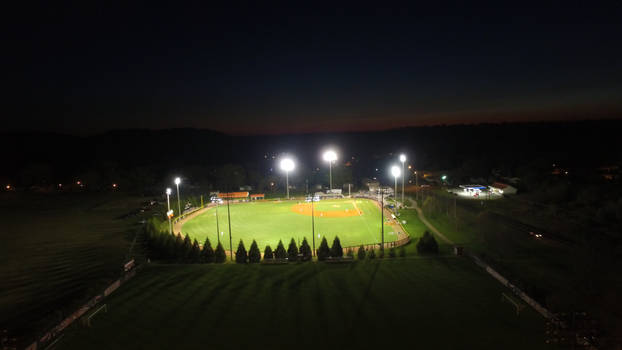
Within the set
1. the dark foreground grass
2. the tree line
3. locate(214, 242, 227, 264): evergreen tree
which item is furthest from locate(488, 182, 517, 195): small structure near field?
locate(214, 242, 227, 264): evergreen tree

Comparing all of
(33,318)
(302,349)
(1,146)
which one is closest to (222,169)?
(33,318)

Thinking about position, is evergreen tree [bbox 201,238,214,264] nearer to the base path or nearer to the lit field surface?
the lit field surface

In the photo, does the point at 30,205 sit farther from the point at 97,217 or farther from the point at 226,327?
the point at 226,327

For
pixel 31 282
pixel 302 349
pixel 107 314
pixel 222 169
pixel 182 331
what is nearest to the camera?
pixel 302 349

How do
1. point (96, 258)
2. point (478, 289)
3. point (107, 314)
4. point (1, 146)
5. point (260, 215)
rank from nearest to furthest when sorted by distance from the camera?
point (107, 314) < point (478, 289) < point (96, 258) < point (260, 215) < point (1, 146)

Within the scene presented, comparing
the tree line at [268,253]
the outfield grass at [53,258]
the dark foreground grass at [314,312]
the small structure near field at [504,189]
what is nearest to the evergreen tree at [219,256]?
the tree line at [268,253]

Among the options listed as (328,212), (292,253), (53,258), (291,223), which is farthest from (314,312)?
(328,212)

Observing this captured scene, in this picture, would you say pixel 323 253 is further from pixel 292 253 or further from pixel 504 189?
pixel 504 189
